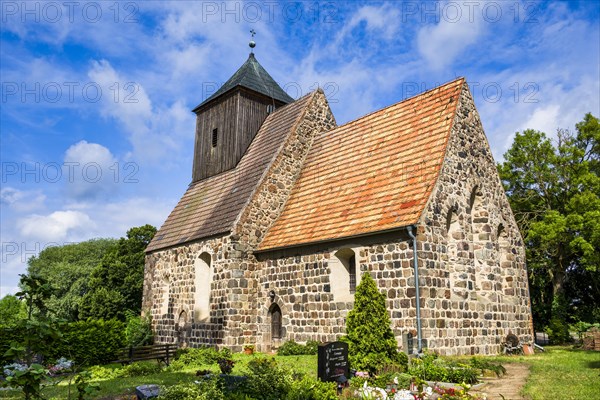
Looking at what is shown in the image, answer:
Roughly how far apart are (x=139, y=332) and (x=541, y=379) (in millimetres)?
15469

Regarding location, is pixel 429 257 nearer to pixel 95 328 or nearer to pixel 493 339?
pixel 493 339

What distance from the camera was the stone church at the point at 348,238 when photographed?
11859 millimetres

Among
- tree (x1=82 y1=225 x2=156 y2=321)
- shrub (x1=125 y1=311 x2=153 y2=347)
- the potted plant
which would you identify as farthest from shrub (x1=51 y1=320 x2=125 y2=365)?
tree (x1=82 y1=225 x2=156 y2=321)

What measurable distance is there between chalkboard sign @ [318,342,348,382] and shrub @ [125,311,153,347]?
1221cm

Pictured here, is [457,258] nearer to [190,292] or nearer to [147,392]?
[147,392]

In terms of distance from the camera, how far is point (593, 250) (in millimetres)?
20719

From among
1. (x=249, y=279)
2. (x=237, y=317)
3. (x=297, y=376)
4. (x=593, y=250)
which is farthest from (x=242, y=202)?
(x=593, y=250)

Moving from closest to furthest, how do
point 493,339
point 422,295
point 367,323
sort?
1. point 367,323
2. point 422,295
3. point 493,339

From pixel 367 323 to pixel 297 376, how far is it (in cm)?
211

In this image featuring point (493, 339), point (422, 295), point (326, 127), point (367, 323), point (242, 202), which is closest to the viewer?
point (367, 323)

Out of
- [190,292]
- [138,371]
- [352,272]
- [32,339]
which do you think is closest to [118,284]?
[190,292]

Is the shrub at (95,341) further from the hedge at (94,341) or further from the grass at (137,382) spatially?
the grass at (137,382)

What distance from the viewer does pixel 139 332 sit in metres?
19.4

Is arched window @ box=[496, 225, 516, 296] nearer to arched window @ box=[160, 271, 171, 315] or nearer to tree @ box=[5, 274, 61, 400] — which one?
arched window @ box=[160, 271, 171, 315]
